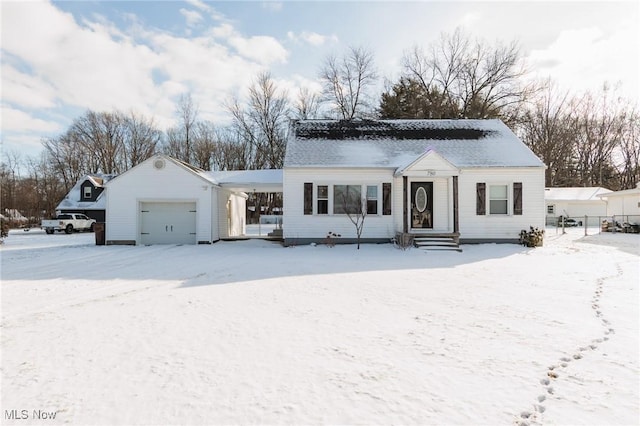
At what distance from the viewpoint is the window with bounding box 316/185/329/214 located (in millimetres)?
15422

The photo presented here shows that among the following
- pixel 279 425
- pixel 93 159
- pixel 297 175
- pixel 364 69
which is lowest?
pixel 279 425

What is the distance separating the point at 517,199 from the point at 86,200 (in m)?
33.7

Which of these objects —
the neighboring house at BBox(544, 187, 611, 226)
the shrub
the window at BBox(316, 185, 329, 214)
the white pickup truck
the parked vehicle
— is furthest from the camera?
the neighboring house at BBox(544, 187, 611, 226)

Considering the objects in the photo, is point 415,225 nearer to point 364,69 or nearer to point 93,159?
point 364,69

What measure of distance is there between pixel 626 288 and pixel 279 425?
8038 millimetres

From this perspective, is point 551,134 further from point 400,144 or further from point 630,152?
point 400,144

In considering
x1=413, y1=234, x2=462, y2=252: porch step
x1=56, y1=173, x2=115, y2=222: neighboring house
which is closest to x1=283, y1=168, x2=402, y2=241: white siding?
x1=413, y1=234, x2=462, y2=252: porch step

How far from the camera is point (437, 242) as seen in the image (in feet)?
45.8

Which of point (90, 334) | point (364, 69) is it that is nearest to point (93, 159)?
point (364, 69)

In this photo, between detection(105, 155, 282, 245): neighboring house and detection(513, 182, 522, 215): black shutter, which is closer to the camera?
detection(513, 182, 522, 215): black shutter

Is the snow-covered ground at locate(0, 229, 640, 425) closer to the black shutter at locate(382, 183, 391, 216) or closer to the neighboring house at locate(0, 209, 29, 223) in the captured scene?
the black shutter at locate(382, 183, 391, 216)

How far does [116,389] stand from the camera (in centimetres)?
321

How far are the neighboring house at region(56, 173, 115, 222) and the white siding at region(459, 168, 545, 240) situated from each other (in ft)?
97.4

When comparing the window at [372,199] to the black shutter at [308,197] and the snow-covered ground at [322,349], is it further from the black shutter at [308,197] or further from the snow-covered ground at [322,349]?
the snow-covered ground at [322,349]
